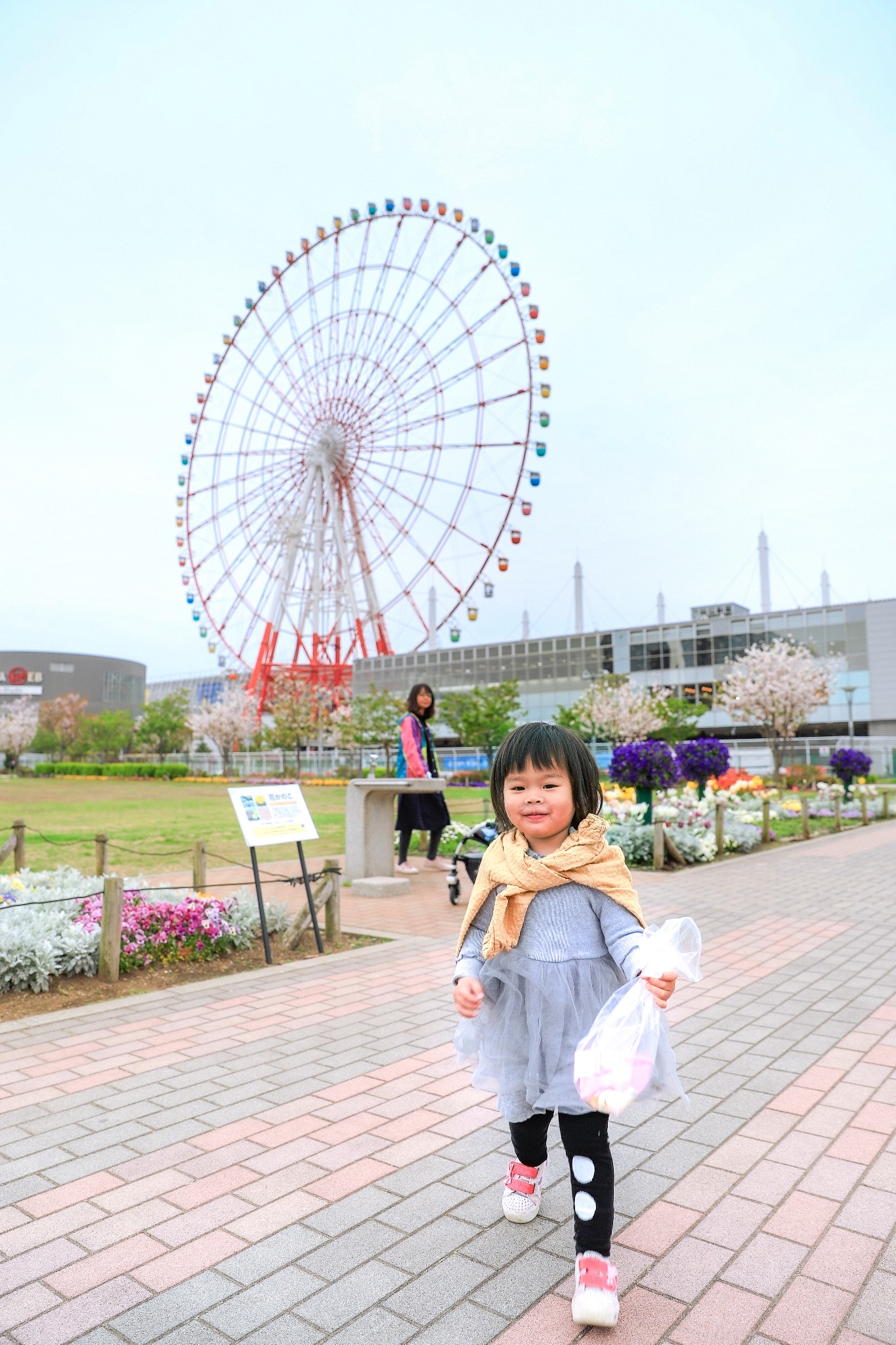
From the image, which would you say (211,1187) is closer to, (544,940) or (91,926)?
(544,940)

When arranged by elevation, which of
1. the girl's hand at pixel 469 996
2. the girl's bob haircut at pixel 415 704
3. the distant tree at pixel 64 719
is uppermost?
the distant tree at pixel 64 719

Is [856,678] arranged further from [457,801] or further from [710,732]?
[457,801]

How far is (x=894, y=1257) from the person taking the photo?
2445 mm

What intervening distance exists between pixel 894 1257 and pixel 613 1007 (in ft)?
3.76

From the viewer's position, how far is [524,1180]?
8.62 ft

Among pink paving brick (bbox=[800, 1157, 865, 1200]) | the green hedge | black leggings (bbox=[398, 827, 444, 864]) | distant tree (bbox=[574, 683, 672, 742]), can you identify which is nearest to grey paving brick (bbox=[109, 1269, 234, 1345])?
pink paving brick (bbox=[800, 1157, 865, 1200])

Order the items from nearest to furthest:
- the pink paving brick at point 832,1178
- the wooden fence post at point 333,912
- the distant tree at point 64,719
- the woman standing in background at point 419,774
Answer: the pink paving brick at point 832,1178 < the wooden fence post at point 333,912 < the woman standing in background at point 419,774 < the distant tree at point 64,719

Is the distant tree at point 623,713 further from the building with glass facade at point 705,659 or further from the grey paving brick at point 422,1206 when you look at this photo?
the grey paving brick at point 422,1206

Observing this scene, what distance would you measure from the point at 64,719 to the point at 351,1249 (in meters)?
69.2

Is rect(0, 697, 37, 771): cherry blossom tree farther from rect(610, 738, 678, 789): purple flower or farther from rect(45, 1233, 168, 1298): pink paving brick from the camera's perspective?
rect(45, 1233, 168, 1298): pink paving brick

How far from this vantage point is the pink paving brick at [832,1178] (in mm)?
2852

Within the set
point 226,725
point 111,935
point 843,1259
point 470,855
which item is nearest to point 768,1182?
point 843,1259

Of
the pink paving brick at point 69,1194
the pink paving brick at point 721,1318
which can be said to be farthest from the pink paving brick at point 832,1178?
the pink paving brick at point 69,1194

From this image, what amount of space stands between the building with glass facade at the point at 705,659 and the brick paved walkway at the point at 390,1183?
1605 inches
